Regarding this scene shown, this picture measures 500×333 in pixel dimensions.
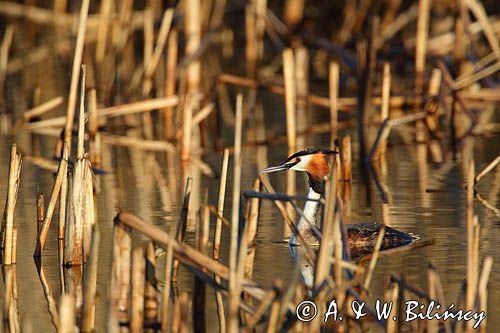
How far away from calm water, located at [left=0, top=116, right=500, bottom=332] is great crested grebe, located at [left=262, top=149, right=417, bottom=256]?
15cm

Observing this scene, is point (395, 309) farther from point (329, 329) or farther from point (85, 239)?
point (85, 239)

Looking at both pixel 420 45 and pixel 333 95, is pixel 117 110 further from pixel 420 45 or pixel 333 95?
pixel 420 45

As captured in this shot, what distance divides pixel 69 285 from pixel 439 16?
533 inches

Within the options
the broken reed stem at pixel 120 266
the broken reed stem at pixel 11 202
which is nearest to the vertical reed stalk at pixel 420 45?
the broken reed stem at pixel 11 202

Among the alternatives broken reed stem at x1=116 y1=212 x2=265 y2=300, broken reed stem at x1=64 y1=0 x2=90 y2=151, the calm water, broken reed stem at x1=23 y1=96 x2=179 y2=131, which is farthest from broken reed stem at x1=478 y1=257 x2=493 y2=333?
broken reed stem at x1=23 y1=96 x2=179 y2=131

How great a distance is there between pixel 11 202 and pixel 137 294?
161cm

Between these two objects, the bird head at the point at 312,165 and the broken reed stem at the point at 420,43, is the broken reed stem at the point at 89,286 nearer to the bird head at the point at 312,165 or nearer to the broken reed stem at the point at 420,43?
the bird head at the point at 312,165

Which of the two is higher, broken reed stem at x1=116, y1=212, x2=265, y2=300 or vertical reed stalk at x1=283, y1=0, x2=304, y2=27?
vertical reed stalk at x1=283, y1=0, x2=304, y2=27

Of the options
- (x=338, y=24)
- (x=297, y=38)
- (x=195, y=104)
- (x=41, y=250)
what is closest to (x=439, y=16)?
(x=338, y=24)

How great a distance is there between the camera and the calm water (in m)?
5.89

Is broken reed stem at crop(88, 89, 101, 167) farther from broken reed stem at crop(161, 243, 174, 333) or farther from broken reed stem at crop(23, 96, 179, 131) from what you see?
broken reed stem at crop(161, 243, 174, 333)

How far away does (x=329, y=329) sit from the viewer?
4832mm

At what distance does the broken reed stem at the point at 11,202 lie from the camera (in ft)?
19.7

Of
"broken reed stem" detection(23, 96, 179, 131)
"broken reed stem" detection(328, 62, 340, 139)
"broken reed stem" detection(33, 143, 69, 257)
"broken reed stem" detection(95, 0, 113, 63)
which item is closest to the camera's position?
"broken reed stem" detection(33, 143, 69, 257)
